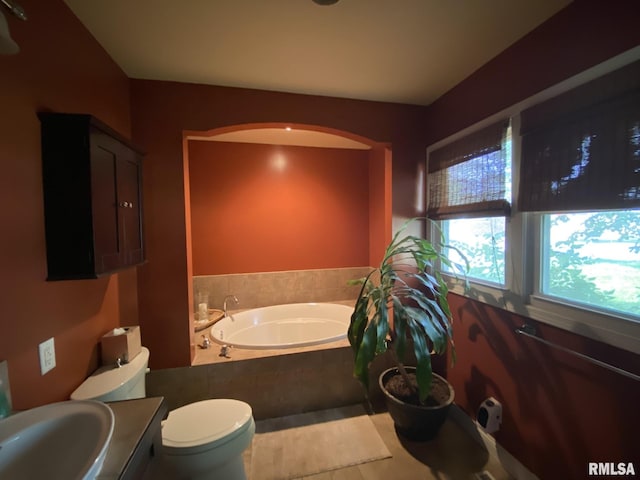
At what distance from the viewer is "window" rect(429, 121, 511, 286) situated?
171 centimetres

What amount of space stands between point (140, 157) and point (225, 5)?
1.00m

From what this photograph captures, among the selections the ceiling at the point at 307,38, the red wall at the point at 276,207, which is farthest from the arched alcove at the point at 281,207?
the ceiling at the point at 307,38

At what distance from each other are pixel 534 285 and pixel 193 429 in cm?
208

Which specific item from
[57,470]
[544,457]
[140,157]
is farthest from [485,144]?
[57,470]

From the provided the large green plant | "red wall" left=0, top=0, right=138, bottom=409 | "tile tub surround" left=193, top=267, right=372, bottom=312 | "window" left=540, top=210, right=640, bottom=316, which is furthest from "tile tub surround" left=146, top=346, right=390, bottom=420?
"window" left=540, top=210, right=640, bottom=316

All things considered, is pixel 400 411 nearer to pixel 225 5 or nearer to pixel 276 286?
pixel 276 286

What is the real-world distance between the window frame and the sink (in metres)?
1.90

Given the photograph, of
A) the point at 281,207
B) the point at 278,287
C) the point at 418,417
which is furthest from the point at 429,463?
the point at 281,207

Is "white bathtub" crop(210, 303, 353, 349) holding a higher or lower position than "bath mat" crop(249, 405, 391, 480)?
higher

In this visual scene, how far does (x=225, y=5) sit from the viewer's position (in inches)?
52.8

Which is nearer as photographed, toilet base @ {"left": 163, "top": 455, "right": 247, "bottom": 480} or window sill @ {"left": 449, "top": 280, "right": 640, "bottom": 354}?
window sill @ {"left": 449, "top": 280, "right": 640, "bottom": 354}

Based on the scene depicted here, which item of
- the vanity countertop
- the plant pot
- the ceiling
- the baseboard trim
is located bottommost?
the baseboard trim

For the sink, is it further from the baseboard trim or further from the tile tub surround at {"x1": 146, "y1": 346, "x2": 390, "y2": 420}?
the baseboard trim

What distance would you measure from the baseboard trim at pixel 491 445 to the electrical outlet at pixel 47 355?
99.1 inches
